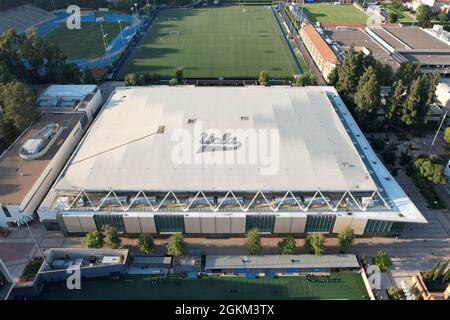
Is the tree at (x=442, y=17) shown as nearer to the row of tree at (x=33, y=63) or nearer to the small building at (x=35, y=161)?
the row of tree at (x=33, y=63)

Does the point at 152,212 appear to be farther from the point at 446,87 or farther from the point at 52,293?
the point at 446,87

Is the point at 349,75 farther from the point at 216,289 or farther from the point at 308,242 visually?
the point at 216,289

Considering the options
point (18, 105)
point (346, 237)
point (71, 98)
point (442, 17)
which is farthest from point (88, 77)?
point (442, 17)

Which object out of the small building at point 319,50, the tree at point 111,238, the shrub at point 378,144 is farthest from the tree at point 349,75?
the tree at point 111,238

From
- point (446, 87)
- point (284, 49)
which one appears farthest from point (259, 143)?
point (284, 49)

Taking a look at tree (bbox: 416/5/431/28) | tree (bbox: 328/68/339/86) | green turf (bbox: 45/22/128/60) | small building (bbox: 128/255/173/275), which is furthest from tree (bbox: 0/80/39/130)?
tree (bbox: 416/5/431/28)

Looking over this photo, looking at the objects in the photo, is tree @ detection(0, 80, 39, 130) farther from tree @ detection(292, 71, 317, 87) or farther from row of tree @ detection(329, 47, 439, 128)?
row of tree @ detection(329, 47, 439, 128)
